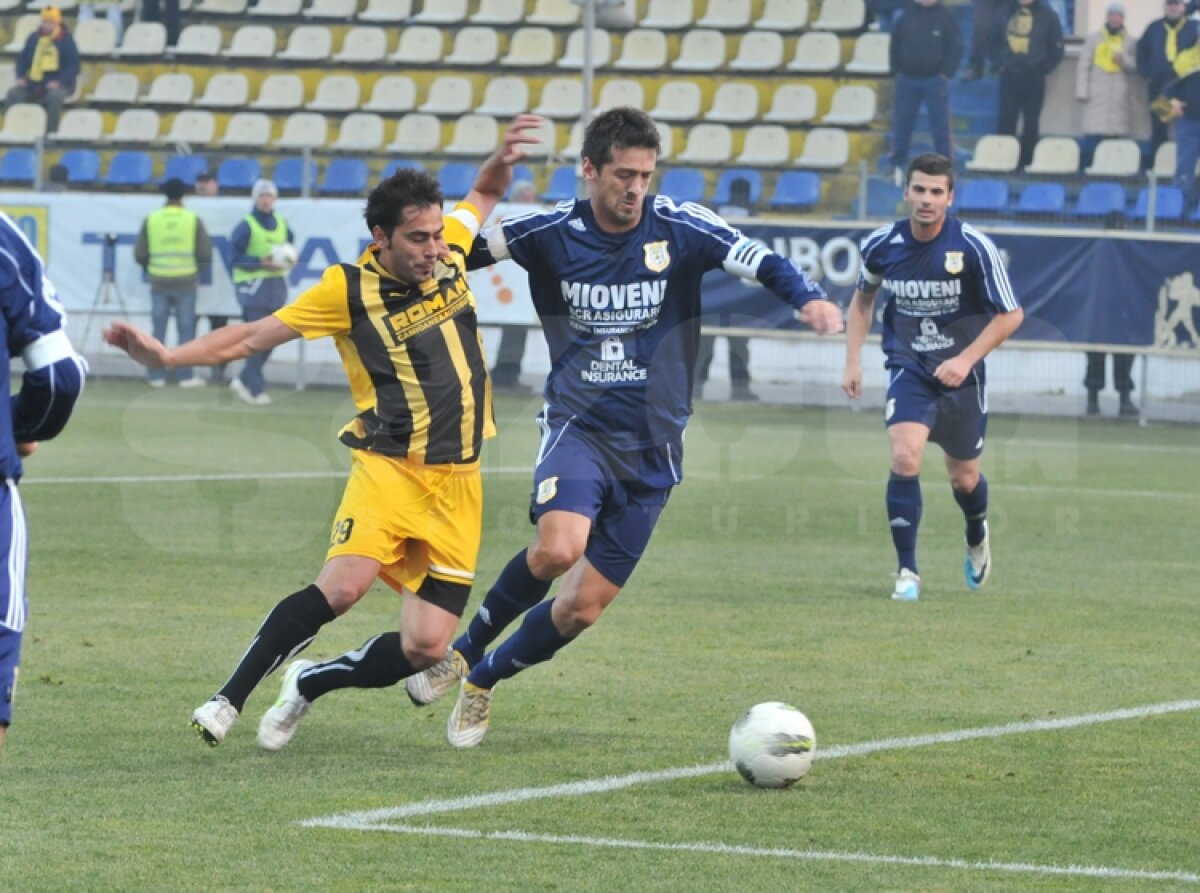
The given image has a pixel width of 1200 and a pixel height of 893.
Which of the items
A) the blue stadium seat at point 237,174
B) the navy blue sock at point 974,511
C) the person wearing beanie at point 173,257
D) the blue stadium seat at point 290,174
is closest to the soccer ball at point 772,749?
the navy blue sock at point 974,511

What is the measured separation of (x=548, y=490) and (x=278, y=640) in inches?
41.2

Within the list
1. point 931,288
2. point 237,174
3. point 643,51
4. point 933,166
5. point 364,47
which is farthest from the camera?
point 364,47

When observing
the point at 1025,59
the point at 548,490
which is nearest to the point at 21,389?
the point at 548,490

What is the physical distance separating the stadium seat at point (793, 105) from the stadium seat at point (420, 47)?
16.4ft

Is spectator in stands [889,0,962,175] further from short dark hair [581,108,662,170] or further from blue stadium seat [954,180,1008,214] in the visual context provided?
short dark hair [581,108,662,170]

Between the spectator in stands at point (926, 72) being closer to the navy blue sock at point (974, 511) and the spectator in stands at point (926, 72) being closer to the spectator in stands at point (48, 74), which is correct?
the spectator in stands at point (48, 74)

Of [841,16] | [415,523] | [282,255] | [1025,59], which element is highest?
[841,16]

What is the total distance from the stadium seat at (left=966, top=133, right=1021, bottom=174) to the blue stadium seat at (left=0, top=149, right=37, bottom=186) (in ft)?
37.8

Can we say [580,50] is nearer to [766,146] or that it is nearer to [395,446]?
[766,146]

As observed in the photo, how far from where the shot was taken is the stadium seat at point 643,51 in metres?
28.6

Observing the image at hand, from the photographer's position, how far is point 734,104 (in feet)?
92.2

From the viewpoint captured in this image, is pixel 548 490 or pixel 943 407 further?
pixel 943 407

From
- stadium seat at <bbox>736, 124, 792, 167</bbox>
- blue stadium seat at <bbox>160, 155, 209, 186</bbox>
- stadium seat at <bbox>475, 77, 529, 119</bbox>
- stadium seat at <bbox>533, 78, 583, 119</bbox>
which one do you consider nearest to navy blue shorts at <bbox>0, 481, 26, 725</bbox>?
stadium seat at <bbox>736, 124, 792, 167</bbox>

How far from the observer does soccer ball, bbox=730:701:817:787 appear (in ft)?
20.4
